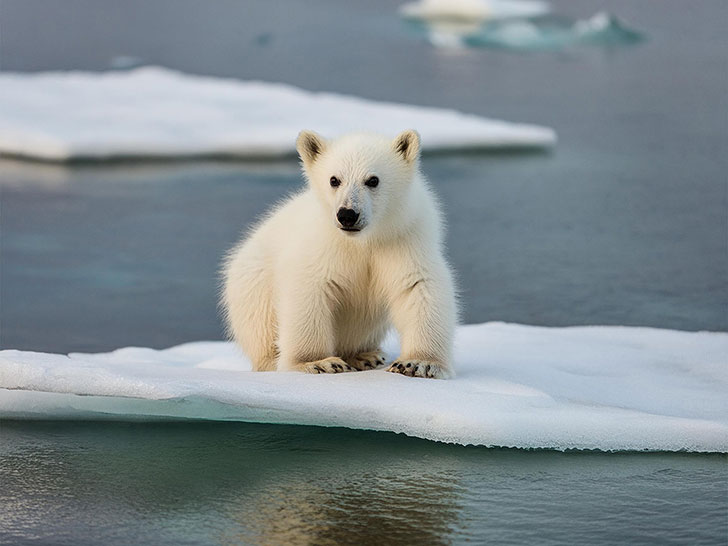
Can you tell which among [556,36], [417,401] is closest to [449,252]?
[417,401]

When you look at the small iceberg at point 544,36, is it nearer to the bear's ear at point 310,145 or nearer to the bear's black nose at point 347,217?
the bear's ear at point 310,145

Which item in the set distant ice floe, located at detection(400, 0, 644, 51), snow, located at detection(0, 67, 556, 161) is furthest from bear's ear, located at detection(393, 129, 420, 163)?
distant ice floe, located at detection(400, 0, 644, 51)

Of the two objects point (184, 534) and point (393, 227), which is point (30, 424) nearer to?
point (184, 534)

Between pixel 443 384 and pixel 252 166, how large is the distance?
552 centimetres

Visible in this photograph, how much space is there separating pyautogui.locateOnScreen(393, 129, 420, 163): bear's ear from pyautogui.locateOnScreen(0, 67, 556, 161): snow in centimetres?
506

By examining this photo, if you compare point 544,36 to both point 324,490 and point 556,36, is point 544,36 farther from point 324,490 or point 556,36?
point 324,490

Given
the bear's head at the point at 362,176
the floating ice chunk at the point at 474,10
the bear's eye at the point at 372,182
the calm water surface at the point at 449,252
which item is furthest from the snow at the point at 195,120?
the floating ice chunk at the point at 474,10

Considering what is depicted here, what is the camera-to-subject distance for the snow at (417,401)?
368 centimetres

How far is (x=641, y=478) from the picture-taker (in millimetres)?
3506

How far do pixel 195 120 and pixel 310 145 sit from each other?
20.7 feet

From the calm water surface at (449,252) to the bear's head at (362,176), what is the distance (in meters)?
0.72

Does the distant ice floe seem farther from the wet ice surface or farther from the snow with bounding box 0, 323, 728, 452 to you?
the wet ice surface

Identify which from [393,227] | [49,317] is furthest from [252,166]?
[393,227]

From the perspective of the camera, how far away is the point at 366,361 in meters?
4.53
